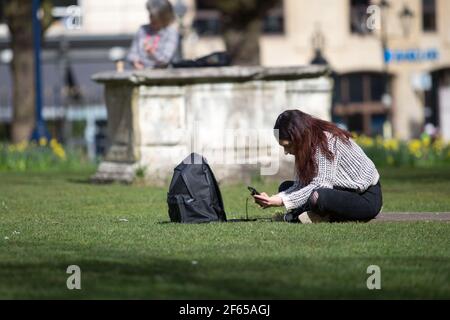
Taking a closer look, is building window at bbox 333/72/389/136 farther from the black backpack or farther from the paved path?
the black backpack

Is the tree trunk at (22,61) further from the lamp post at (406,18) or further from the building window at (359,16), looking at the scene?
the lamp post at (406,18)

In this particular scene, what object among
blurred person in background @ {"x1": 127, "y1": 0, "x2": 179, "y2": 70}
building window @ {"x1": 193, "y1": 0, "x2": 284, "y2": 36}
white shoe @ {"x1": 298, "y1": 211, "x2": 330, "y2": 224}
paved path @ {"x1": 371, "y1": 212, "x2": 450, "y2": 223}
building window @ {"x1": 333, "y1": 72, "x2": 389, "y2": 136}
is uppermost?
blurred person in background @ {"x1": 127, "y1": 0, "x2": 179, "y2": 70}

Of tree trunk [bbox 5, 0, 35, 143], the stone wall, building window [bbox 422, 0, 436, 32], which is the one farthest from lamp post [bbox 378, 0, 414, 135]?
the stone wall

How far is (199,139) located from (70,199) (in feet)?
8.58

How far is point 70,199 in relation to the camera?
1406cm

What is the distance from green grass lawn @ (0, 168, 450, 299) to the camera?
22.6 ft

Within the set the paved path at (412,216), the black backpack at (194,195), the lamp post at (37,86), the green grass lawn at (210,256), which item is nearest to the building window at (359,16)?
the lamp post at (37,86)

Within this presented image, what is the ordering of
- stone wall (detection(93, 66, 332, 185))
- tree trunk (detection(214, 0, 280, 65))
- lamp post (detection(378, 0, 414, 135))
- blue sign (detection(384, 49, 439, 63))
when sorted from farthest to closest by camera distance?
blue sign (detection(384, 49, 439, 63)), lamp post (detection(378, 0, 414, 135)), tree trunk (detection(214, 0, 280, 65)), stone wall (detection(93, 66, 332, 185))

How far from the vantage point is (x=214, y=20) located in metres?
49.1

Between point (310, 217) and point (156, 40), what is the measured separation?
Result: 655cm

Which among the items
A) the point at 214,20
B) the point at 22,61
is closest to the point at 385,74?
the point at 214,20

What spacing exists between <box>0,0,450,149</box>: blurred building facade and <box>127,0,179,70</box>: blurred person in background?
29.6 m
